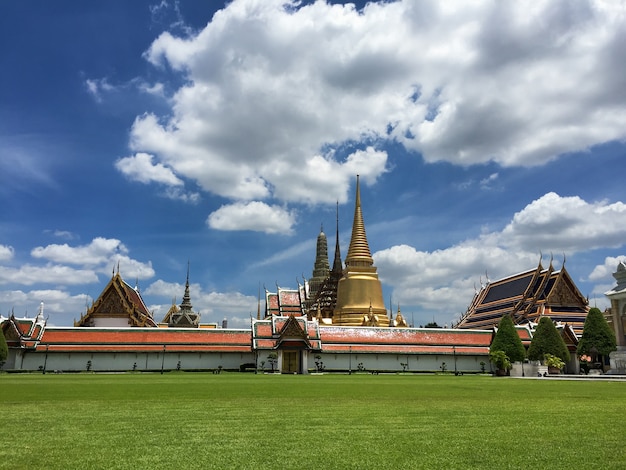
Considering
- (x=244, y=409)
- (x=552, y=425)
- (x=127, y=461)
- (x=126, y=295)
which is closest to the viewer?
(x=127, y=461)

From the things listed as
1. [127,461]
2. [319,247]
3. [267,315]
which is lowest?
[127,461]

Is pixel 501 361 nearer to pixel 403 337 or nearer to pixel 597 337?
pixel 597 337

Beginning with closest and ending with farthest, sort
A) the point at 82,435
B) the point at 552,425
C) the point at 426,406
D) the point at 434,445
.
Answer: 1. the point at 434,445
2. the point at 82,435
3. the point at 552,425
4. the point at 426,406

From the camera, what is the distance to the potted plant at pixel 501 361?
149ft

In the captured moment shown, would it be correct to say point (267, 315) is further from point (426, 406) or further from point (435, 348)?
point (426, 406)

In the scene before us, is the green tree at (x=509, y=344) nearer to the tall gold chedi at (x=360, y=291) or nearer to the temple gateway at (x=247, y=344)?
the temple gateway at (x=247, y=344)

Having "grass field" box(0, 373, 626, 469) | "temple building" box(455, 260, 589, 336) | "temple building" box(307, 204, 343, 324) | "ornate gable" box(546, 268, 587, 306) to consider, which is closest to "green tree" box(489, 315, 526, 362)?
"temple building" box(455, 260, 589, 336)

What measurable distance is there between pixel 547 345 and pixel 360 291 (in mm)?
29912

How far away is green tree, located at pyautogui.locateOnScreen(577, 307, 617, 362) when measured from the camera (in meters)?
44.5

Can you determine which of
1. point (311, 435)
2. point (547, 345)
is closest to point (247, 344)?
point (547, 345)

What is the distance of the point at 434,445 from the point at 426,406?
6072mm

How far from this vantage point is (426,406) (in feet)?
46.2

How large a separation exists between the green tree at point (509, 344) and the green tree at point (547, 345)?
98 cm

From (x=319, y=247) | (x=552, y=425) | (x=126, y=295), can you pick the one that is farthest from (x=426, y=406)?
(x=319, y=247)
